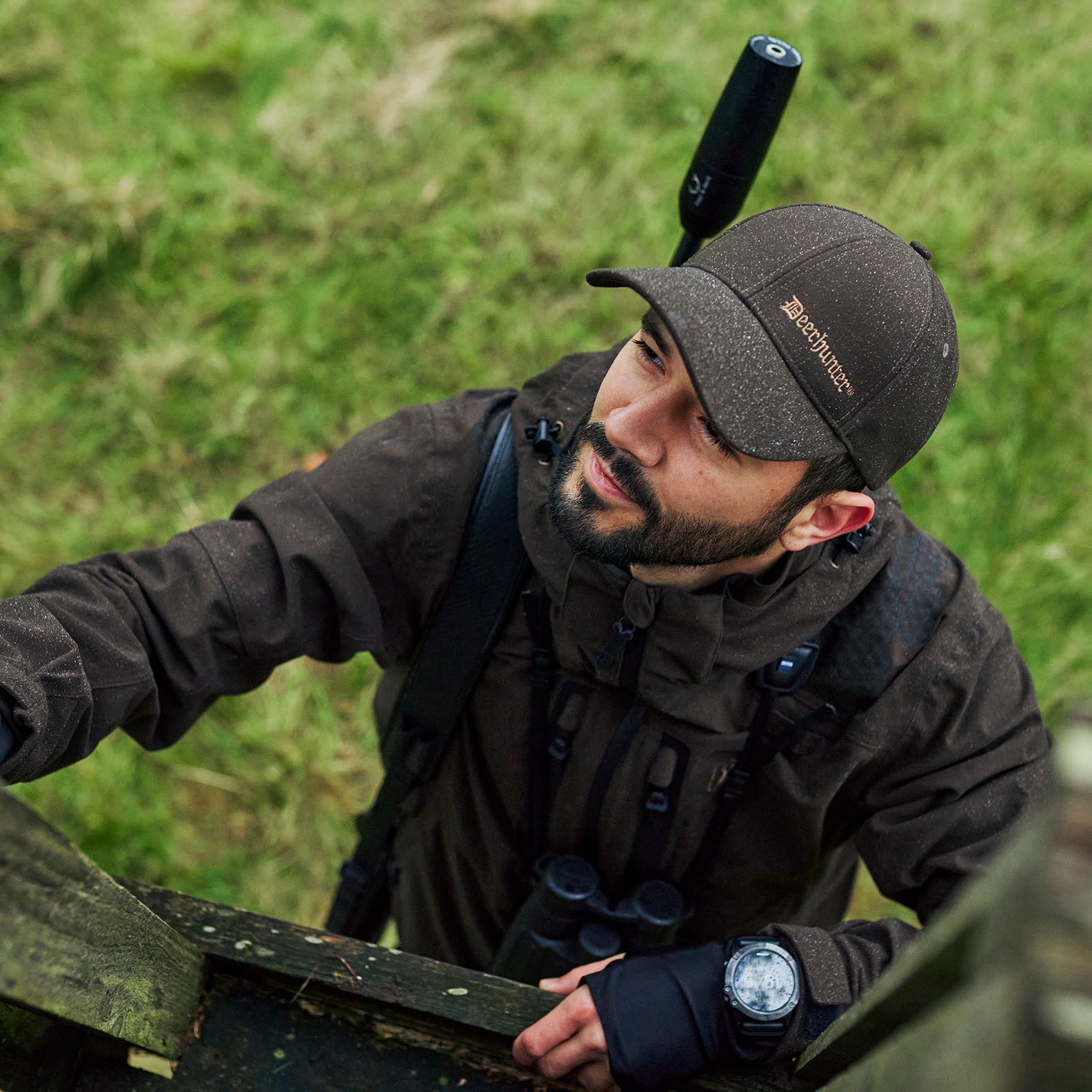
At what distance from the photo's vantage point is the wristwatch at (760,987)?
65.6 inches

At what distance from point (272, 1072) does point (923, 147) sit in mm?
4488

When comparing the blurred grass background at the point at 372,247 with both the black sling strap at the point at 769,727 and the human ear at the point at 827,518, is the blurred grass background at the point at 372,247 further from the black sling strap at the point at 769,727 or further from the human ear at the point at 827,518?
the human ear at the point at 827,518

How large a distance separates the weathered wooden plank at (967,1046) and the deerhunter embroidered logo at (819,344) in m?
1.24

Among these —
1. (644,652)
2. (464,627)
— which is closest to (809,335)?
A: (644,652)

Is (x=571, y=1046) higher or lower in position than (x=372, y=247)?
lower

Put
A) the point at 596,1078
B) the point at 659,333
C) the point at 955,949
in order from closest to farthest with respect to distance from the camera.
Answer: the point at 955,949, the point at 596,1078, the point at 659,333

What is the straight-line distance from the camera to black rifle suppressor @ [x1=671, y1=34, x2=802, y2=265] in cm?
206

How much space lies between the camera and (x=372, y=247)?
4309 mm

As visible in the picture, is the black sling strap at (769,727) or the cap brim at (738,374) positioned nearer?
the cap brim at (738,374)

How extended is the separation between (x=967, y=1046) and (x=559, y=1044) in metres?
0.96

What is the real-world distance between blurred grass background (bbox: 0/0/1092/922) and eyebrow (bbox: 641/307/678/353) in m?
2.29

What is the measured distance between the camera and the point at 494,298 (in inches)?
170

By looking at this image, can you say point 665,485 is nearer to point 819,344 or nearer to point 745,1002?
point 819,344

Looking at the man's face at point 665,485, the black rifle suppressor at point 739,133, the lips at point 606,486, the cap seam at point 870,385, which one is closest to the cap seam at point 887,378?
the cap seam at point 870,385
